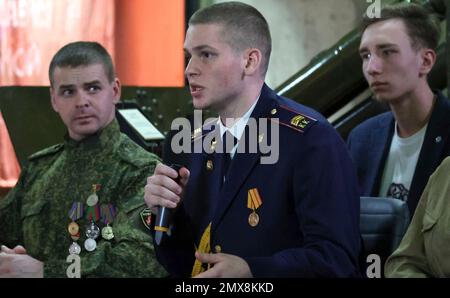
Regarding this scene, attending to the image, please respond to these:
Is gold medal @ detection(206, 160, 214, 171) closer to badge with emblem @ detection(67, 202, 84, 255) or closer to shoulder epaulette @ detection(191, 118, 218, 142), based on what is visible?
shoulder epaulette @ detection(191, 118, 218, 142)

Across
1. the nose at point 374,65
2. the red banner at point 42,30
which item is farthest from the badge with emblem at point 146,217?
the red banner at point 42,30

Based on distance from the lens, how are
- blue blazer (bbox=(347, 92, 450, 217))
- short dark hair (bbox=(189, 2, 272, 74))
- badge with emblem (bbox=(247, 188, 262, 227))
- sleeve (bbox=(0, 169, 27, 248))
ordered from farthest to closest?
1. blue blazer (bbox=(347, 92, 450, 217))
2. sleeve (bbox=(0, 169, 27, 248))
3. short dark hair (bbox=(189, 2, 272, 74))
4. badge with emblem (bbox=(247, 188, 262, 227))

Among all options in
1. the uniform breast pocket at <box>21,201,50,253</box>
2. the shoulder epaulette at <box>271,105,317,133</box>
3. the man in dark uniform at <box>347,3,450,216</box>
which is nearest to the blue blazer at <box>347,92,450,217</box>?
the man in dark uniform at <box>347,3,450,216</box>

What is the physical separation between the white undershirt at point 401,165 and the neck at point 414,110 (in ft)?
0.10

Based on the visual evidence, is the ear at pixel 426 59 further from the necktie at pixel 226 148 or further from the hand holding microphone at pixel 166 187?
the hand holding microphone at pixel 166 187

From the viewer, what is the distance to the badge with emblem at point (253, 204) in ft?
6.17

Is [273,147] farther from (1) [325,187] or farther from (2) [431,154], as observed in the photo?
(2) [431,154]

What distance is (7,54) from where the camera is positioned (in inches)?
159

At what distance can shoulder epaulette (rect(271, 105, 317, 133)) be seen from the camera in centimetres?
190

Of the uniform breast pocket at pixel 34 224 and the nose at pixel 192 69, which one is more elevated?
the nose at pixel 192 69

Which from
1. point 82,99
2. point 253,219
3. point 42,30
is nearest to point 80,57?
point 82,99

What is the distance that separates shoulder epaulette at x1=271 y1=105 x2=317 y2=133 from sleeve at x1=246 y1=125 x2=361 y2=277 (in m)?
0.05

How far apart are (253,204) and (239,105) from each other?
0.82ft

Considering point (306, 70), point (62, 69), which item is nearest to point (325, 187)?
point (62, 69)
